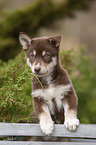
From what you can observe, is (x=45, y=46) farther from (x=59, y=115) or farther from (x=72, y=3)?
(x=72, y=3)

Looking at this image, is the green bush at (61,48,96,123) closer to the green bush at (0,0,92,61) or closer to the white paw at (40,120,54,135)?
the white paw at (40,120,54,135)

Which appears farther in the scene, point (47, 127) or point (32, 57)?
point (32, 57)

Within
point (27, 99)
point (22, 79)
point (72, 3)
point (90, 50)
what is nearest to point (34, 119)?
point (27, 99)

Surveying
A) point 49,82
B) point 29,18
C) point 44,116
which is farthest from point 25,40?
point 29,18

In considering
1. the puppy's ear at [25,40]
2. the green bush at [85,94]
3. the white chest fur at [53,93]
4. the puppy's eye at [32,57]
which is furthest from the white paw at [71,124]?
the green bush at [85,94]

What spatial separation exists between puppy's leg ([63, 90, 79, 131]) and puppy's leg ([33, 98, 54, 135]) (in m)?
0.09

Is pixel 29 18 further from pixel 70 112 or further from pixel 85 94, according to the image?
pixel 70 112

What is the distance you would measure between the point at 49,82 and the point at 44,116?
0.22 metres

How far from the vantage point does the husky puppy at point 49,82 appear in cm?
126

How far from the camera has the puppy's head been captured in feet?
4.12

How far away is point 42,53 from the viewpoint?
4.24ft

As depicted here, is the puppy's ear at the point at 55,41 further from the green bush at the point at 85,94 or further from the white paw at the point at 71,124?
the green bush at the point at 85,94

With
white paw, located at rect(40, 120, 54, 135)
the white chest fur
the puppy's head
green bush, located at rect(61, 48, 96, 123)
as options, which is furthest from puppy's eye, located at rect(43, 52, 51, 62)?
green bush, located at rect(61, 48, 96, 123)

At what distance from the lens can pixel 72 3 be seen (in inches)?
145
